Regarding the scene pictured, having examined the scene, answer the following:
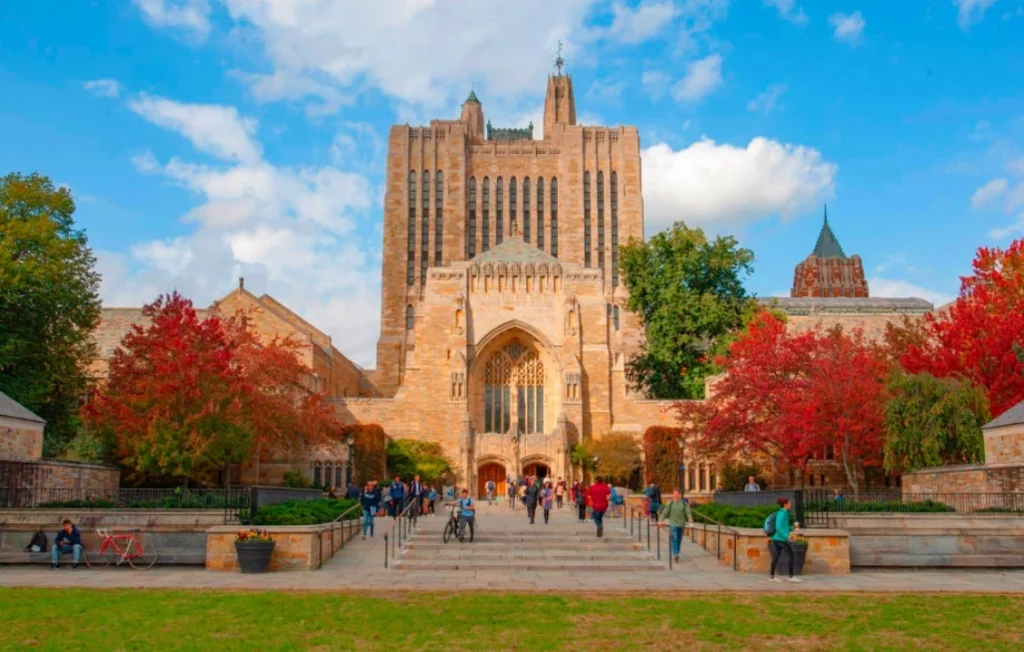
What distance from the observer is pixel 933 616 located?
12266 mm

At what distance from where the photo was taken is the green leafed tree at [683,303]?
160 feet

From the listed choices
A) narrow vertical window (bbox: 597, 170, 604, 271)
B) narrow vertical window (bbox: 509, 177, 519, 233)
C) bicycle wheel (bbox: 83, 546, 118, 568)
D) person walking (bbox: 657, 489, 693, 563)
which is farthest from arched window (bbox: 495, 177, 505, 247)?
bicycle wheel (bbox: 83, 546, 118, 568)

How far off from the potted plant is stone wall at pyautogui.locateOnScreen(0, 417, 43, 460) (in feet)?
37.8

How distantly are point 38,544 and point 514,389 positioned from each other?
31.4 meters

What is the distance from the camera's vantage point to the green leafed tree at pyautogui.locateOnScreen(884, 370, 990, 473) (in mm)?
29359

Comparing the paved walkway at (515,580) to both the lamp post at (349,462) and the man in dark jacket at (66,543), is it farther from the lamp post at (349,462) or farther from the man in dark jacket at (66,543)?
the lamp post at (349,462)

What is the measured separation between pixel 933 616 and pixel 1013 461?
14929 millimetres

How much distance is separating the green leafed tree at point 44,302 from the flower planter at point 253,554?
63.7 ft

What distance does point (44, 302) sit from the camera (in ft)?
110

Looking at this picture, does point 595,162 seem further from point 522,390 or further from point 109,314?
point 109,314

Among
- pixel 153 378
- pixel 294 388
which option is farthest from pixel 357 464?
pixel 153 378

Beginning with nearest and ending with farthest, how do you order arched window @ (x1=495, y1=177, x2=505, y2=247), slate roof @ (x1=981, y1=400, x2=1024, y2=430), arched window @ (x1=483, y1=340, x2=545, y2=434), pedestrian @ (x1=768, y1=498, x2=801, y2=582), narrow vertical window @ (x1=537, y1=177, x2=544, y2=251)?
pedestrian @ (x1=768, y1=498, x2=801, y2=582) → slate roof @ (x1=981, y1=400, x2=1024, y2=430) → arched window @ (x1=483, y1=340, x2=545, y2=434) → narrow vertical window @ (x1=537, y1=177, x2=544, y2=251) → arched window @ (x1=495, y1=177, x2=505, y2=247)

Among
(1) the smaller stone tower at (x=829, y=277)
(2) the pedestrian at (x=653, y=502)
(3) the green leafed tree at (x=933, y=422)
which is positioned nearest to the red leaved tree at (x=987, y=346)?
(3) the green leafed tree at (x=933, y=422)

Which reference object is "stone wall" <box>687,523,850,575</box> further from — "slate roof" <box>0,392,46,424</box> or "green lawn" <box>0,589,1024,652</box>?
"slate roof" <box>0,392,46,424</box>
